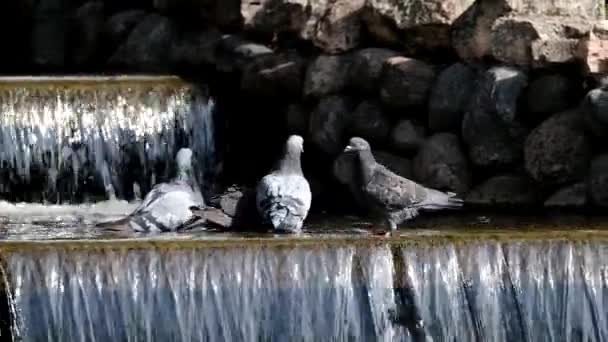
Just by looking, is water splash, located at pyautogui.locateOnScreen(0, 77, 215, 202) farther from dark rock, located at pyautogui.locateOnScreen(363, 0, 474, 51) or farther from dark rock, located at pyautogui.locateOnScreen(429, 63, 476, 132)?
dark rock, located at pyautogui.locateOnScreen(429, 63, 476, 132)

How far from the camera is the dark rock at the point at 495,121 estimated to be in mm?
11414

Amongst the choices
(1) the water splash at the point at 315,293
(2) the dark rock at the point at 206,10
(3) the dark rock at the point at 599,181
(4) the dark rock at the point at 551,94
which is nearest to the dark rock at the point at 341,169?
(4) the dark rock at the point at 551,94

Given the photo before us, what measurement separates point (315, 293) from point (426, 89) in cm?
360

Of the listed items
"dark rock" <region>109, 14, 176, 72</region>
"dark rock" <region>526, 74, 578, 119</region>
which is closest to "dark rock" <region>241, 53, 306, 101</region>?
"dark rock" <region>109, 14, 176, 72</region>

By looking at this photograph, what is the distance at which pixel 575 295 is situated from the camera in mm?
8930

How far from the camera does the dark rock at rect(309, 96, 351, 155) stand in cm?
1251

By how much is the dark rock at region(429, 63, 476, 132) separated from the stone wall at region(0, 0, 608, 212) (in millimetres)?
10

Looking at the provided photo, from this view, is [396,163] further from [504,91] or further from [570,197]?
[570,197]

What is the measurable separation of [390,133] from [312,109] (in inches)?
31.5

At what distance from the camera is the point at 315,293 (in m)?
8.74

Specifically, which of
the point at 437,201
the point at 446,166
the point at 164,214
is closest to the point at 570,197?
the point at 446,166

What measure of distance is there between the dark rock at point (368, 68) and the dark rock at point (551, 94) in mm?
1314

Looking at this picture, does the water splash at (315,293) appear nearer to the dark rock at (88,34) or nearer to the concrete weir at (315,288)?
the concrete weir at (315,288)

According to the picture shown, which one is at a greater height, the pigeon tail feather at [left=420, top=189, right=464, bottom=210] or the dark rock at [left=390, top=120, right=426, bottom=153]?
the dark rock at [left=390, top=120, right=426, bottom=153]
